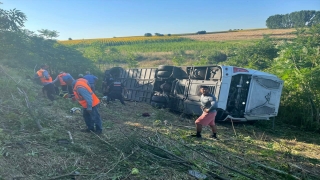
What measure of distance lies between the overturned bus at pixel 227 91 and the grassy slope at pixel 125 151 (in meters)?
1.12

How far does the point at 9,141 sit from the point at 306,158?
20.5 ft

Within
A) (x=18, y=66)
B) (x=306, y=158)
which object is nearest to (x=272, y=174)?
(x=306, y=158)

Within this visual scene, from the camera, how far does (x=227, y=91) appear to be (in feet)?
30.0

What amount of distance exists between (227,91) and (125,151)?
4.69 m

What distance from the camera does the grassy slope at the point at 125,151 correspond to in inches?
184

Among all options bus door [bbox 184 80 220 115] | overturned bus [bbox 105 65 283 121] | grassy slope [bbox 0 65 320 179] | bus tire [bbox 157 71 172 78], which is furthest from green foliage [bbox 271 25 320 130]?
bus tire [bbox 157 71 172 78]

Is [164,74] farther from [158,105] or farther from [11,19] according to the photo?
[11,19]

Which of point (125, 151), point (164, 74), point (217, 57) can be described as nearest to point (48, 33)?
point (164, 74)

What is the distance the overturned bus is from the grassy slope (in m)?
1.12

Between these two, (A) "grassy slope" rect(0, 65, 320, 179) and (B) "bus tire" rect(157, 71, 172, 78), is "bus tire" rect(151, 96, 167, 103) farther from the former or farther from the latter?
(A) "grassy slope" rect(0, 65, 320, 179)

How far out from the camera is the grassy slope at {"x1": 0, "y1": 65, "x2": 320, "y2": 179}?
468cm

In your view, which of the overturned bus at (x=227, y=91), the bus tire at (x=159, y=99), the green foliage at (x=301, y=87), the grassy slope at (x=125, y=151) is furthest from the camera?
the bus tire at (x=159, y=99)

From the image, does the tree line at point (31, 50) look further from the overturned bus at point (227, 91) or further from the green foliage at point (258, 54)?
the green foliage at point (258, 54)

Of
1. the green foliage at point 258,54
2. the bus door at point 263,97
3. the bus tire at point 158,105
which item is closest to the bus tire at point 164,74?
the bus tire at point 158,105
